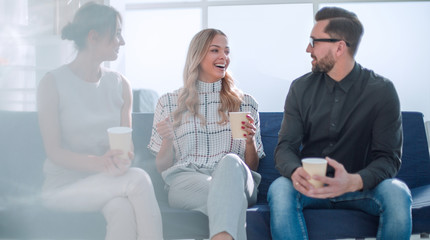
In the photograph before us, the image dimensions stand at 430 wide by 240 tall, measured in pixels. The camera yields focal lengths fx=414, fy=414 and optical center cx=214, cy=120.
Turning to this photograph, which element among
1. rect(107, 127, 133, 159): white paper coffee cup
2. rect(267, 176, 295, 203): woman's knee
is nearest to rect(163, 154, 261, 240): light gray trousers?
rect(267, 176, 295, 203): woman's knee

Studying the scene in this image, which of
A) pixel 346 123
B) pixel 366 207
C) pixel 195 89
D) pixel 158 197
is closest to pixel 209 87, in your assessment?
pixel 195 89

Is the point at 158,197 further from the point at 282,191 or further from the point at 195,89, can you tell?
the point at 282,191

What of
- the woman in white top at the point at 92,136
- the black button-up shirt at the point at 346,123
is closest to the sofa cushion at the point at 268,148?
the black button-up shirt at the point at 346,123

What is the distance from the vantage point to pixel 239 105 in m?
2.22

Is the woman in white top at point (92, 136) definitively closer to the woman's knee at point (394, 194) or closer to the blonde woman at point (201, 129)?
the blonde woman at point (201, 129)

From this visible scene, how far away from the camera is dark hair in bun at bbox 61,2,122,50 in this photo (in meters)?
1.88

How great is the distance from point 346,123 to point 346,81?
198 millimetres

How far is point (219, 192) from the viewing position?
162cm

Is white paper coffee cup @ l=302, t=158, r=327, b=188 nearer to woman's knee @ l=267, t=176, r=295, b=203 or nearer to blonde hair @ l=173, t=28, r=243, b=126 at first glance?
woman's knee @ l=267, t=176, r=295, b=203

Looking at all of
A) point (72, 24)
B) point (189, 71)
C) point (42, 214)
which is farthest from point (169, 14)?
point (42, 214)

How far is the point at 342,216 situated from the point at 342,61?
712mm

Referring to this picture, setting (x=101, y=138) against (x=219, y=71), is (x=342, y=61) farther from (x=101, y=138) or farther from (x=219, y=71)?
(x=101, y=138)

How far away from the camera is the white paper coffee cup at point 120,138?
60.0 inches

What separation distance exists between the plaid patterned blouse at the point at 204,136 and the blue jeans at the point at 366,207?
0.42 meters
